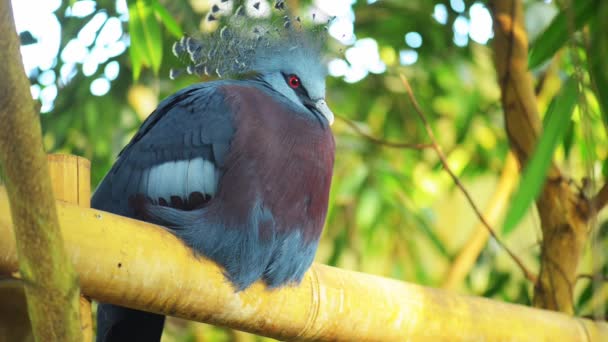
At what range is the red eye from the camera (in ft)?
5.03

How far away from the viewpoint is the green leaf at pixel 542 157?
896 mm

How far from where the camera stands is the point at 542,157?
0.96 m

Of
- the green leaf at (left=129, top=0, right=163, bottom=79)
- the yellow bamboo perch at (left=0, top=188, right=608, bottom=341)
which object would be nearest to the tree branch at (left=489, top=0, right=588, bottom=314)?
the yellow bamboo perch at (left=0, top=188, right=608, bottom=341)

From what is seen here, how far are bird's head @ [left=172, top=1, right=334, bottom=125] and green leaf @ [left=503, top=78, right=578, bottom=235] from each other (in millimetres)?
569

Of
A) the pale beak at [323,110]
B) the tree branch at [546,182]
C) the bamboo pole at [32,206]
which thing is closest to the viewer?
the bamboo pole at [32,206]

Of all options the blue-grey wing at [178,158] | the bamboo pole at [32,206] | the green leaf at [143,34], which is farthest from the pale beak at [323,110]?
the bamboo pole at [32,206]

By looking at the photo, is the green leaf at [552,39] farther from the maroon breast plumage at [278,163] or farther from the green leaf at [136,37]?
the green leaf at [136,37]

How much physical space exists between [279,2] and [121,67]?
1235 millimetres

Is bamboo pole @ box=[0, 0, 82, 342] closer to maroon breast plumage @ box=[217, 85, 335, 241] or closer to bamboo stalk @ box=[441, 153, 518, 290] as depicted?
maroon breast plumage @ box=[217, 85, 335, 241]

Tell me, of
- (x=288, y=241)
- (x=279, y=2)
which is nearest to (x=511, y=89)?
(x=279, y=2)

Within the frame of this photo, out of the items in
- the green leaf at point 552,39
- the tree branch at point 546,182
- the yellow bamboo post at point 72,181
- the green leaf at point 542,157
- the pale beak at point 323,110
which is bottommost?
the tree branch at point 546,182

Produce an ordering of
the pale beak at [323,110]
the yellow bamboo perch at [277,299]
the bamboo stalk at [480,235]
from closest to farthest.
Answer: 1. the yellow bamboo perch at [277,299]
2. the pale beak at [323,110]
3. the bamboo stalk at [480,235]

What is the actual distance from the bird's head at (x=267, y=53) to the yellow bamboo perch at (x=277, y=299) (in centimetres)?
37

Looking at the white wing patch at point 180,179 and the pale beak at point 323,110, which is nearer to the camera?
the white wing patch at point 180,179
